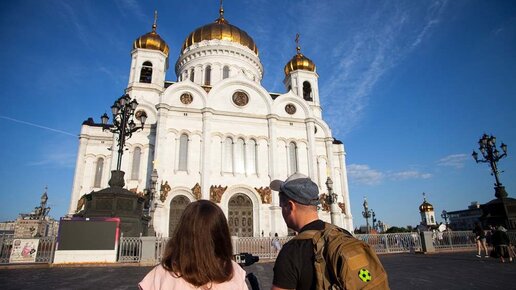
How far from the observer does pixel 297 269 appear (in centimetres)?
178

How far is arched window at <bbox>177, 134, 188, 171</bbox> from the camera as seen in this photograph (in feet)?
76.8

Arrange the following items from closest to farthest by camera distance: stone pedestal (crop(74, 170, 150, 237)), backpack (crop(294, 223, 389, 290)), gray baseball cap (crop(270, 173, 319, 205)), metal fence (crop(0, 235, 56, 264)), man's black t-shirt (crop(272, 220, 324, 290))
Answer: backpack (crop(294, 223, 389, 290))
man's black t-shirt (crop(272, 220, 324, 290))
gray baseball cap (crop(270, 173, 319, 205))
stone pedestal (crop(74, 170, 150, 237))
metal fence (crop(0, 235, 56, 264))

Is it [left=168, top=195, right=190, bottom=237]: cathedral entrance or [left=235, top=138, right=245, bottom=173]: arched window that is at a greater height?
[left=235, top=138, right=245, bottom=173]: arched window

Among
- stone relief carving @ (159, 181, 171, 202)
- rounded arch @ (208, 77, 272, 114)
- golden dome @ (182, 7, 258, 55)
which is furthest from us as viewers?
golden dome @ (182, 7, 258, 55)

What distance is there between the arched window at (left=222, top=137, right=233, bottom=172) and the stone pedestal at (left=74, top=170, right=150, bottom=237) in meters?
12.1

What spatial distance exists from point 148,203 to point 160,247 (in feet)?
14.6

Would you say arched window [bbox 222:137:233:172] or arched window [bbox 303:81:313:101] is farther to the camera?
arched window [bbox 303:81:313:101]

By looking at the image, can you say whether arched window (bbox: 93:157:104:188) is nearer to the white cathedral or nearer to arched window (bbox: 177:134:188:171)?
the white cathedral

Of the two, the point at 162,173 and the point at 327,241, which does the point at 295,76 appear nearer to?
the point at 162,173

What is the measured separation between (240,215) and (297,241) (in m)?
21.8

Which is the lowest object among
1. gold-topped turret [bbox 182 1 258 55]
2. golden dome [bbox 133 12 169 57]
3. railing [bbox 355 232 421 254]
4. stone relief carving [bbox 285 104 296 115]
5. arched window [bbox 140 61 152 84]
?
railing [bbox 355 232 421 254]

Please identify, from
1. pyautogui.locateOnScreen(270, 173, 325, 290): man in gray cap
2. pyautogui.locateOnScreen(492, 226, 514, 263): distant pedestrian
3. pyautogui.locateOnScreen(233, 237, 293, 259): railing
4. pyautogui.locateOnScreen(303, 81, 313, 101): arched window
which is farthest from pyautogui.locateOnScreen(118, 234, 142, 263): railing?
pyautogui.locateOnScreen(303, 81, 313, 101): arched window

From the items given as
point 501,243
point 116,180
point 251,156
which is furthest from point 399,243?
point 116,180

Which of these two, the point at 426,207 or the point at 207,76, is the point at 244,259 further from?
the point at 426,207
